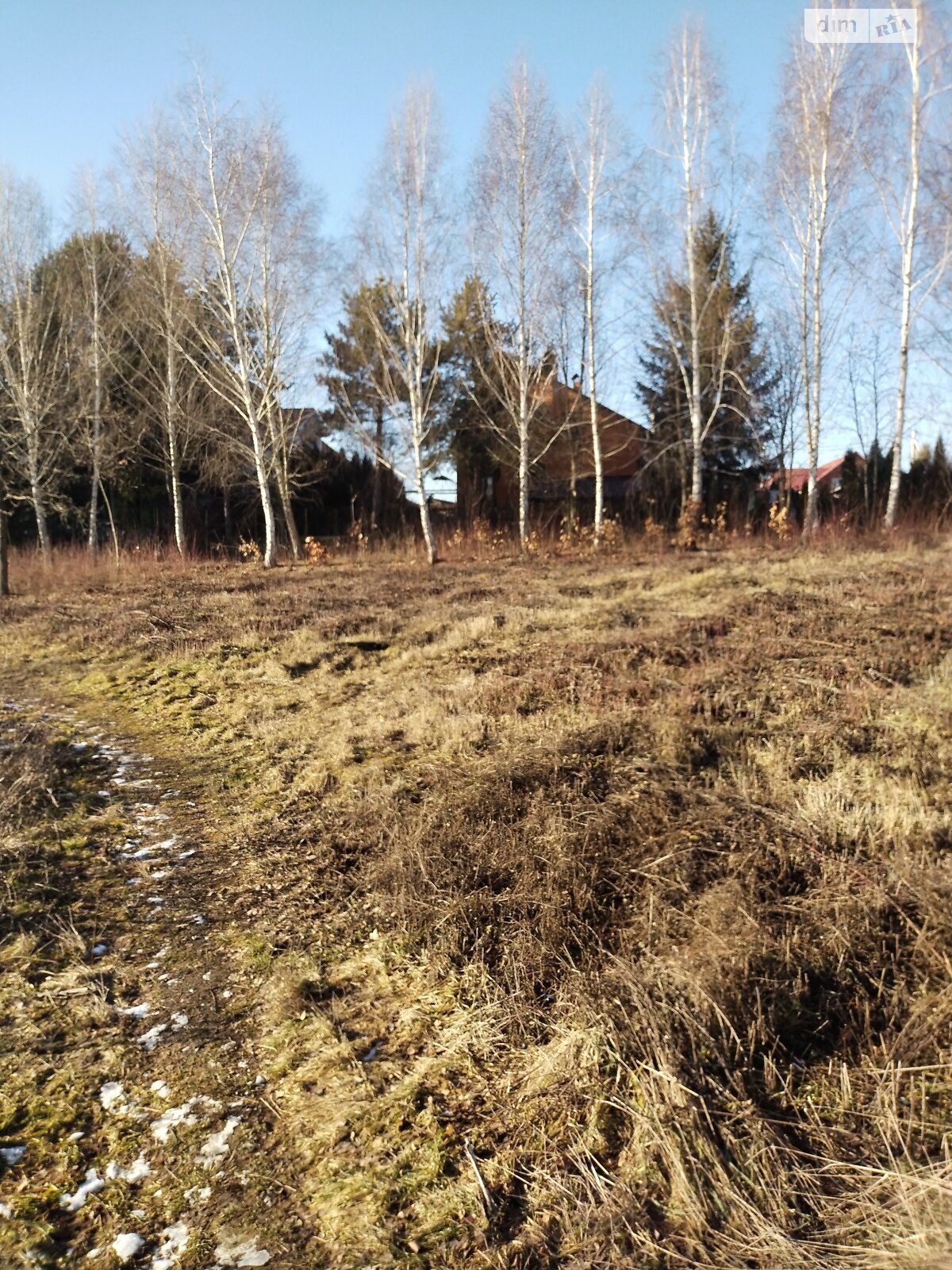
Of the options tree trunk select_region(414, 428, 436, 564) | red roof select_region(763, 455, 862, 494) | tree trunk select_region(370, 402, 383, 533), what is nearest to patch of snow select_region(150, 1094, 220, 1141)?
tree trunk select_region(414, 428, 436, 564)

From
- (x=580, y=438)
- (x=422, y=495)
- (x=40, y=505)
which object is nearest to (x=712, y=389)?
(x=580, y=438)

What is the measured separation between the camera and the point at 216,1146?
2566 mm

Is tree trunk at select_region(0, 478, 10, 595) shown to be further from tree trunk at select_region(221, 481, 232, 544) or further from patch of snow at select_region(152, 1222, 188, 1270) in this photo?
patch of snow at select_region(152, 1222, 188, 1270)

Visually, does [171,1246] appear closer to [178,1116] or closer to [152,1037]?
[178,1116]

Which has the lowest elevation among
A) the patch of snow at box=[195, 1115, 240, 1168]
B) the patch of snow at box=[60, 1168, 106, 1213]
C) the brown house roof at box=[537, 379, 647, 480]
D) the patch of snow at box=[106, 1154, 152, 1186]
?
the patch of snow at box=[60, 1168, 106, 1213]

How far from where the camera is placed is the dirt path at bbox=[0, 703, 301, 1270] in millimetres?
2283

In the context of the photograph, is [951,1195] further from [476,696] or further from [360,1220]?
[476,696]

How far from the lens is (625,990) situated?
2.88 metres

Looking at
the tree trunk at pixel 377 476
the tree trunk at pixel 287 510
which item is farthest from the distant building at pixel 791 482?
the tree trunk at pixel 287 510

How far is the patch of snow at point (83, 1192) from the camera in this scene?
2.38 m

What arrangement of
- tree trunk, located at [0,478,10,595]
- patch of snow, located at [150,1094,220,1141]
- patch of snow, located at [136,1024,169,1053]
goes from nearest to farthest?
patch of snow, located at [150,1094,220,1141]
patch of snow, located at [136,1024,169,1053]
tree trunk, located at [0,478,10,595]

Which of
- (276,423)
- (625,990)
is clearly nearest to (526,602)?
(625,990)

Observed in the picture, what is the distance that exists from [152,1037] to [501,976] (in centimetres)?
136

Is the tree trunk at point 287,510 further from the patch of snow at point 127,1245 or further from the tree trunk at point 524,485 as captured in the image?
the patch of snow at point 127,1245
